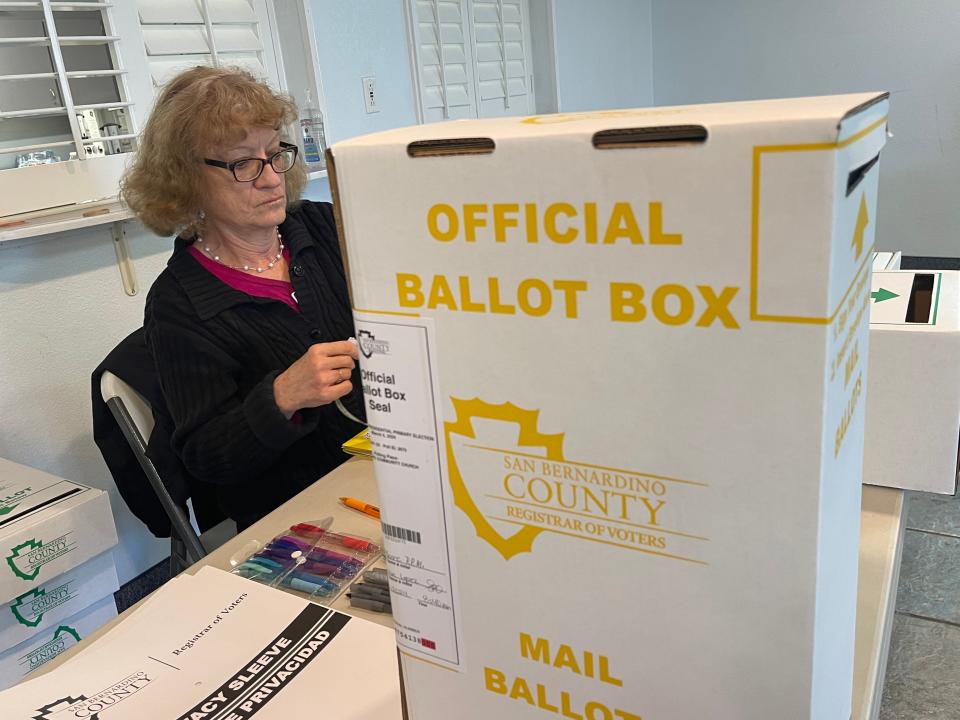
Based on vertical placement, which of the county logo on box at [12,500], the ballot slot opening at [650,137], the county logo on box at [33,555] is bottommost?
the county logo on box at [33,555]

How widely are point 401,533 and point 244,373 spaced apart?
1090 mm

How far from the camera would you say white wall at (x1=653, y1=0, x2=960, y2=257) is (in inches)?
162

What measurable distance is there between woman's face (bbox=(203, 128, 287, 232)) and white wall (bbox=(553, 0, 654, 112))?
97.9 inches

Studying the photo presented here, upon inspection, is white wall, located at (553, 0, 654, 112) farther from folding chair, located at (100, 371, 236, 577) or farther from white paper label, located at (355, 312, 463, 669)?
white paper label, located at (355, 312, 463, 669)

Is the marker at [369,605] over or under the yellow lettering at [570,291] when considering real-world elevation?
under

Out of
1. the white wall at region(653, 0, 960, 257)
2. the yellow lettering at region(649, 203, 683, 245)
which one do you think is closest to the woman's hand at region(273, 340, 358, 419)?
the yellow lettering at region(649, 203, 683, 245)

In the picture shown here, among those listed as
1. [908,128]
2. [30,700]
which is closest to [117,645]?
[30,700]

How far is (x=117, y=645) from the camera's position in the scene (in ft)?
2.38

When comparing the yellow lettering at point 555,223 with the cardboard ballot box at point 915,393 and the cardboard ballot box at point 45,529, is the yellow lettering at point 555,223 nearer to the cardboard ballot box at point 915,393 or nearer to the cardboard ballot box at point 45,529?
the cardboard ballot box at point 915,393

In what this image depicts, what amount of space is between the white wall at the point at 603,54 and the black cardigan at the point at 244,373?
255cm

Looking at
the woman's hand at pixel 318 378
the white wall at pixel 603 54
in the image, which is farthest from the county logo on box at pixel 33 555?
the white wall at pixel 603 54

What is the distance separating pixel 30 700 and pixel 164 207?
1.07m

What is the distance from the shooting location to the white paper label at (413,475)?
396 mm

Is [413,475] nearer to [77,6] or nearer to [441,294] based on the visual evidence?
[441,294]
